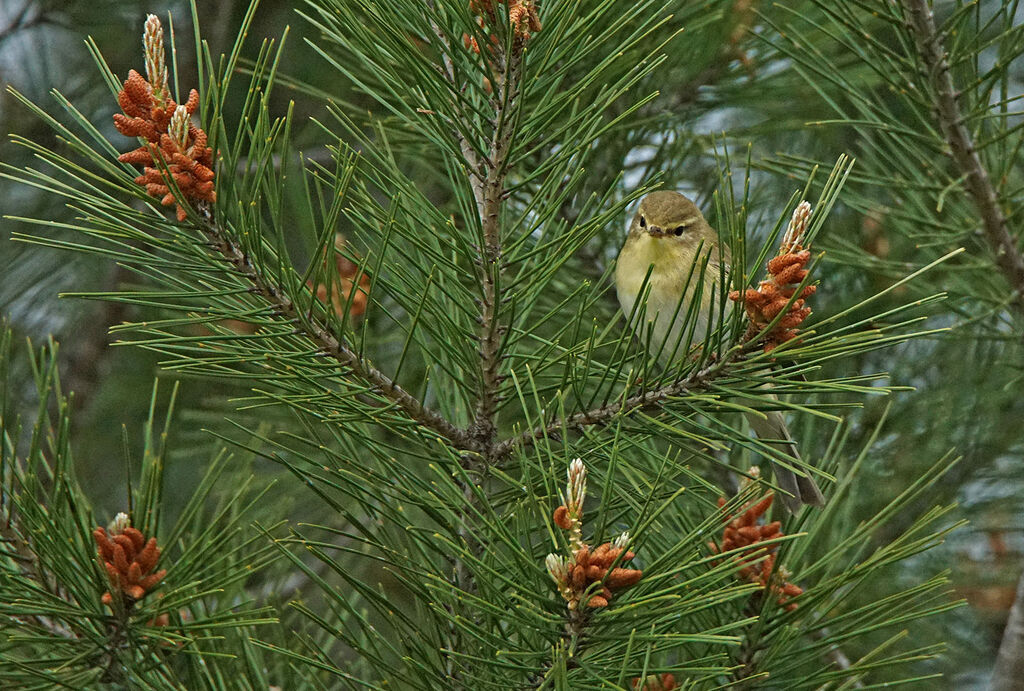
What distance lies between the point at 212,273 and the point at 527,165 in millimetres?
1140

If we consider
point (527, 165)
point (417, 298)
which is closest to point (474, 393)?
point (417, 298)

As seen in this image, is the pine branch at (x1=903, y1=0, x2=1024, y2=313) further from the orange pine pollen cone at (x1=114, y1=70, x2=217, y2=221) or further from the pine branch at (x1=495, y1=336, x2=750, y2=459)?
the orange pine pollen cone at (x1=114, y1=70, x2=217, y2=221)

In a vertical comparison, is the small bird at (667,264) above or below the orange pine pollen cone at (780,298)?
below

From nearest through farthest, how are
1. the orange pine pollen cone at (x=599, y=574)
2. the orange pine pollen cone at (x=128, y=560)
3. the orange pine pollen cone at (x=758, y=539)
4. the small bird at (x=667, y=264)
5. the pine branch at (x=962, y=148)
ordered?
1. the orange pine pollen cone at (x=599, y=574)
2. the orange pine pollen cone at (x=128, y=560)
3. the orange pine pollen cone at (x=758, y=539)
4. the pine branch at (x=962, y=148)
5. the small bird at (x=667, y=264)

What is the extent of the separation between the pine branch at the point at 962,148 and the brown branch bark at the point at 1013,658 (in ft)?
2.03

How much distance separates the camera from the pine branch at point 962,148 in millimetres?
1895

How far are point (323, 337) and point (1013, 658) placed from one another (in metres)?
1.42

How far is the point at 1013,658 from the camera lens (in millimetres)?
1983

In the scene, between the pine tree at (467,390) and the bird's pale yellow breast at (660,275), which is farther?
the bird's pale yellow breast at (660,275)

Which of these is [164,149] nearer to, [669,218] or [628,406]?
[628,406]

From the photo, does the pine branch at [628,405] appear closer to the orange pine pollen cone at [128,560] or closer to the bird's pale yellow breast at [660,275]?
the orange pine pollen cone at [128,560]

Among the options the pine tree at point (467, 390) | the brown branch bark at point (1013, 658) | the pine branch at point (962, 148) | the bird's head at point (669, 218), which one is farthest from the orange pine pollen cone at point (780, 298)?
the bird's head at point (669, 218)

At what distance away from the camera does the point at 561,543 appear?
1228mm

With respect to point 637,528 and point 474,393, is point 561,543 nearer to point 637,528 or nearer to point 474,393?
point 637,528
